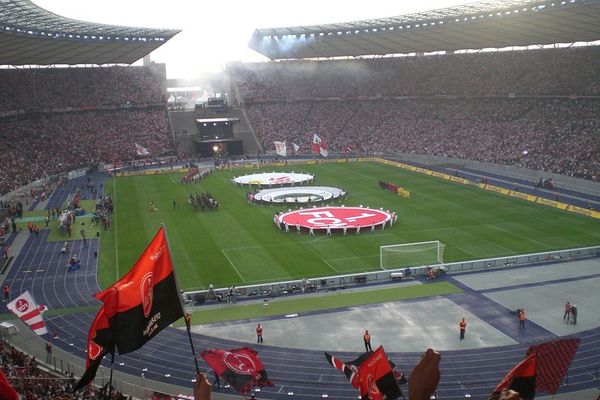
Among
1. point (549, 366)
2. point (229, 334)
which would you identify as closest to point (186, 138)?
point (229, 334)

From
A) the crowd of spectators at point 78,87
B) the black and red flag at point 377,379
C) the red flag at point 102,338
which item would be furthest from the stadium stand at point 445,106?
the red flag at point 102,338

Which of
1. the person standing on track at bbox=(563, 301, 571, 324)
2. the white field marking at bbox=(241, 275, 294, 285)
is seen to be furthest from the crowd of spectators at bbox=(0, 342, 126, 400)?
the person standing on track at bbox=(563, 301, 571, 324)

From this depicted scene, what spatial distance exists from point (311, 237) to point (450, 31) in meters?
44.5

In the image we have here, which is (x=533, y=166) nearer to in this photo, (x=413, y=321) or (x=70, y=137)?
(x=413, y=321)

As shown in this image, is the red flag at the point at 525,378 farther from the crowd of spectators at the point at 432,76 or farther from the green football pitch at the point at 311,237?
the crowd of spectators at the point at 432,76

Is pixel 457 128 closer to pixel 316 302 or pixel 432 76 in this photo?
pixel 432 76

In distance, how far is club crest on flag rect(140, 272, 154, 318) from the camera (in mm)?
9766

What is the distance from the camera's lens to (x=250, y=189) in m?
60.9

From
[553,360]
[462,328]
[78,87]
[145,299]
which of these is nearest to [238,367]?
[145,299]

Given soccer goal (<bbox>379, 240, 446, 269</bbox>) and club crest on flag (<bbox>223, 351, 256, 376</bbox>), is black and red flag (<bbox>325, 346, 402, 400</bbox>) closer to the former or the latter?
club crest on flag (<bbox>223, 351, 256, 376</bbox>)

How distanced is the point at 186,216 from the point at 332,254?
15881 mm

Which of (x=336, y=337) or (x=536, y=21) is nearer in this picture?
(x=336, y=337)

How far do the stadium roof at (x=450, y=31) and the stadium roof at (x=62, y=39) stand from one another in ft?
63.9

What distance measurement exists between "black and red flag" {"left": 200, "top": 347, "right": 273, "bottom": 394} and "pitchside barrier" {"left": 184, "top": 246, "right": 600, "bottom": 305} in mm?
17485
